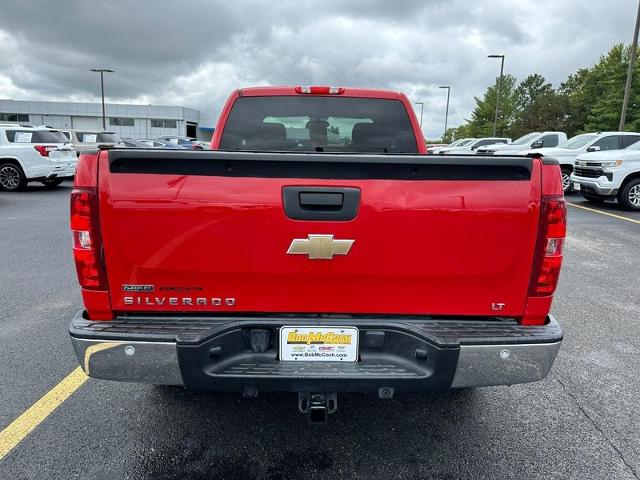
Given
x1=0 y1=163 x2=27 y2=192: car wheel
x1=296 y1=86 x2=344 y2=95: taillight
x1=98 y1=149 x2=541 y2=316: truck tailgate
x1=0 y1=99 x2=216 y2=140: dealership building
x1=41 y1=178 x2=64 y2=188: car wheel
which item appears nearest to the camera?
x1=98 y1=149 x2=541 y2=316: truck tailgate

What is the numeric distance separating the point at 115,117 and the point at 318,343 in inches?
3245

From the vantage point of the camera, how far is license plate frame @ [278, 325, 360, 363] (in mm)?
2156

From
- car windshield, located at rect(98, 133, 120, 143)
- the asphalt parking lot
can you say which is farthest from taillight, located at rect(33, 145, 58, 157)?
the asphalt parking lot

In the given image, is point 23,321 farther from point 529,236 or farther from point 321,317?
point 529,236

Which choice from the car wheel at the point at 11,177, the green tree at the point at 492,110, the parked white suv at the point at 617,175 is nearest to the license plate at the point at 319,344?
the parked white suv at the point at 617,175

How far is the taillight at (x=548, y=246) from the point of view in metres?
2.15

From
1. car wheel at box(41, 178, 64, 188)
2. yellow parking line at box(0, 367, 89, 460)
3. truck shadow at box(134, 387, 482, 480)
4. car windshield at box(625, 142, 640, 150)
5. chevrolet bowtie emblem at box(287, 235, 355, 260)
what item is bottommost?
yellow parking line at box(0, 367, 89, 460)

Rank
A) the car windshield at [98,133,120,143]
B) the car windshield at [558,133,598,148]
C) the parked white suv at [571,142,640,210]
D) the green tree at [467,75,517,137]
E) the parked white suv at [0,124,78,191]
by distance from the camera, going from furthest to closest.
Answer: the green tree at [467,75,517,137] → the car windshield at [98,133,120,143] → the car windshield at [558,133,598,148] → the parked white suv at [0,124,78,191] → the parked white suv at [571,142,640,210]

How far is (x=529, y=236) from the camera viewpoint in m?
2.15

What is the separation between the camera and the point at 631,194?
12.0 metres

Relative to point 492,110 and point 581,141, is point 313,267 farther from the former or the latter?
point 492,110

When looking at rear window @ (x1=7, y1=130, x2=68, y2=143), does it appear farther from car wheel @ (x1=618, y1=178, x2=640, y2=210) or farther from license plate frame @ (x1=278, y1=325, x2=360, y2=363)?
car wheel @ (x1=618, y1=178, x2=640, y2=210)

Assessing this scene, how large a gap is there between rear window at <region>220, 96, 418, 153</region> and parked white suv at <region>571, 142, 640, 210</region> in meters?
10.4

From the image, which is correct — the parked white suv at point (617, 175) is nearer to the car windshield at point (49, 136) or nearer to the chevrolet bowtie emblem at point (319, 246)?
the chevrolet bowtie emblem at point (319, 246)
